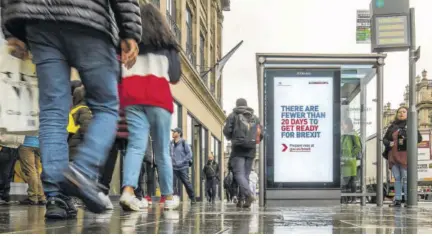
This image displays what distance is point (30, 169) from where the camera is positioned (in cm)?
962

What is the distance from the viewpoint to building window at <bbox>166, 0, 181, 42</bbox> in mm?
22345

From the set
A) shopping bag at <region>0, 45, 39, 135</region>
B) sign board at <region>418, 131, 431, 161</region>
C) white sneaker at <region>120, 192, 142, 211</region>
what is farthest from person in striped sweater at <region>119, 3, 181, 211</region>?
sign board at <region>418, 131, 431, 161</region>

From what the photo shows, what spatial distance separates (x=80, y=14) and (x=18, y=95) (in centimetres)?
73

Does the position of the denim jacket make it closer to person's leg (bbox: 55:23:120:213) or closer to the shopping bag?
the shopping bag

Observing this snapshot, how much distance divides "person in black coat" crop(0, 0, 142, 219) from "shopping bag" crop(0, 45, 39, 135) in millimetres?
160

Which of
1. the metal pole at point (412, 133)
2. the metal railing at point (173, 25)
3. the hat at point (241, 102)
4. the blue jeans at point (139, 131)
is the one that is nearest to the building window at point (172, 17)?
the metal railing at point (173, 25)

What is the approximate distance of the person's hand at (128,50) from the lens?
418 centimetres

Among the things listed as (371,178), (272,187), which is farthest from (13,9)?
(371,178)

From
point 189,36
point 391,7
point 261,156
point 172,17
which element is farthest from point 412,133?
point 189,36

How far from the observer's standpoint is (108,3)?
419cm

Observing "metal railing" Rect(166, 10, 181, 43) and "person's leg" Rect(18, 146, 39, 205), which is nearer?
"person's leg" Rect(18, 146, 39, 205)

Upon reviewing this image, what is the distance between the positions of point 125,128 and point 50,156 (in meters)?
3.37

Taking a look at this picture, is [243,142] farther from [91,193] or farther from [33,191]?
[91,193]

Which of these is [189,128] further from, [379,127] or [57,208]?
[57,208]
